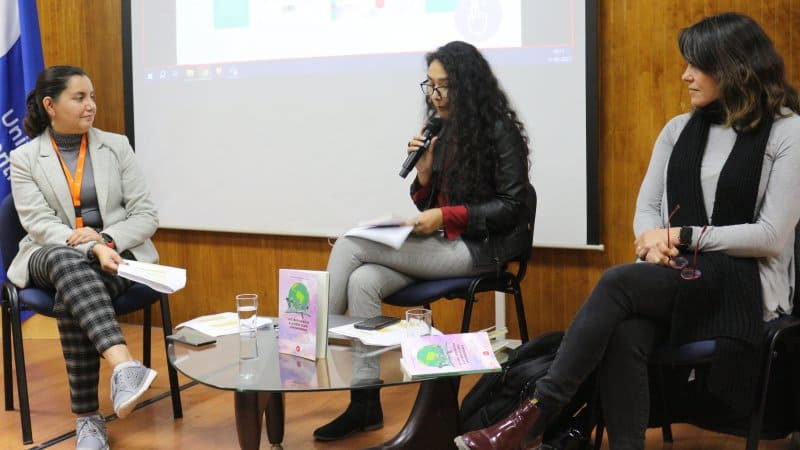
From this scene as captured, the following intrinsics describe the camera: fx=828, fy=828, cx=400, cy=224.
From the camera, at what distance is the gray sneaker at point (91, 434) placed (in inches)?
94.8

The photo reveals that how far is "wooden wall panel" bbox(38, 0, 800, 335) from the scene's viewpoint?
2939 mm

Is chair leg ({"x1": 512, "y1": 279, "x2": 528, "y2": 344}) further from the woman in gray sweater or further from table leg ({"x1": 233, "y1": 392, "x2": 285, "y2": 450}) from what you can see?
table leg ({"x1": 233, "y1": 392, "x2": 285, "y2": 450})

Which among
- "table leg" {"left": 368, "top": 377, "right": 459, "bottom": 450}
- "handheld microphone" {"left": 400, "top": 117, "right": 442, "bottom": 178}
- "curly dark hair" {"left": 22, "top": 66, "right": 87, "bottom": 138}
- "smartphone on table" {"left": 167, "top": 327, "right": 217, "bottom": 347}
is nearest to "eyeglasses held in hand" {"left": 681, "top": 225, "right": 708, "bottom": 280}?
"table leg" {"left": 368, "top": 377, "right": 459, "bottom": 450}

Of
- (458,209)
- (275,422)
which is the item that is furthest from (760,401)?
(275,422)

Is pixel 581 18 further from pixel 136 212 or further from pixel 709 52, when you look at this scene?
pixel 136 212

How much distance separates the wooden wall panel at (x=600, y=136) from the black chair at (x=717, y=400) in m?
0.88

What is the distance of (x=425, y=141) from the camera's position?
8.87 ft

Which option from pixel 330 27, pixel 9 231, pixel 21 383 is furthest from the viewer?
pixel 330 27

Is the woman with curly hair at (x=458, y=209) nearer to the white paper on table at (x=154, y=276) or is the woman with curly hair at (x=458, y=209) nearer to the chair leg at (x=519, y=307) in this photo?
the chair leg at (x=519, y=307)

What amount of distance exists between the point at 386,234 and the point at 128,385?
0.85 m

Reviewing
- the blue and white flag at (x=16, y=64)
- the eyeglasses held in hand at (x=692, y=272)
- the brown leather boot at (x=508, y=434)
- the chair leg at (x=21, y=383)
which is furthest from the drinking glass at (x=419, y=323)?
the blue and white flag at (x=16, y=64)

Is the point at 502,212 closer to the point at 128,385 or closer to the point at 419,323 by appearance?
the point at 419,323

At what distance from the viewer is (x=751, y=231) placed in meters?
2.00

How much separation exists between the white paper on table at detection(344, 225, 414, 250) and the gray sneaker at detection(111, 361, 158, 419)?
741mm
